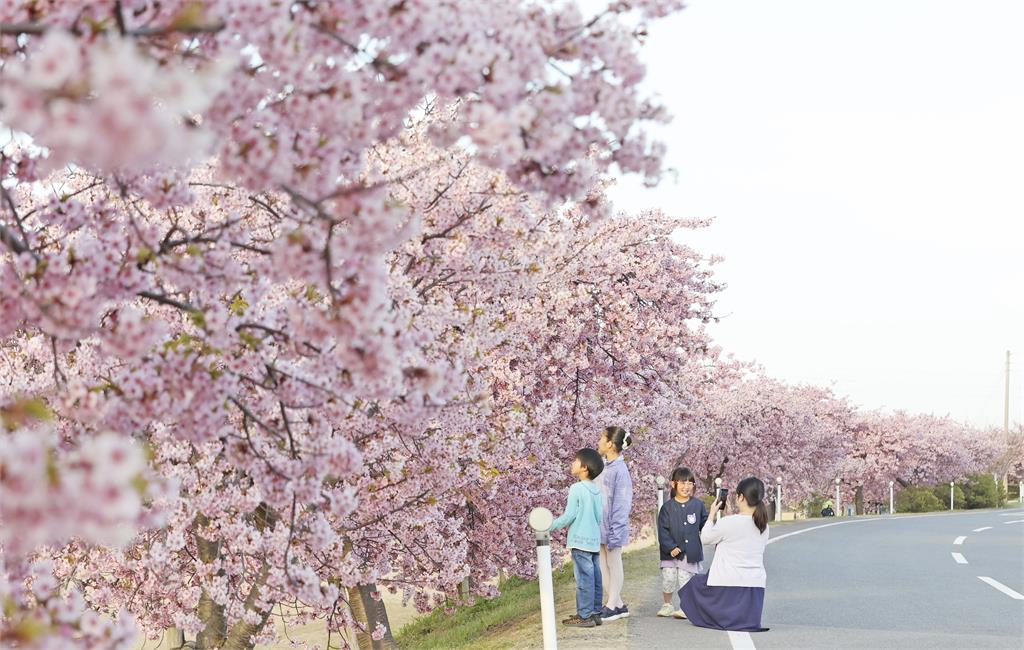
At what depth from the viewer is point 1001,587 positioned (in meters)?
13.9

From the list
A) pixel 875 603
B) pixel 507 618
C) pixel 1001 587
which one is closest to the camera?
pixel 875 603

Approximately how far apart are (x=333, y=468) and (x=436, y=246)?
13.1ft

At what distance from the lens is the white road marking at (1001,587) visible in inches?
511

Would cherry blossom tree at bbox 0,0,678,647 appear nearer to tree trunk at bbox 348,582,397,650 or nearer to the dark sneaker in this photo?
the dark sneaker

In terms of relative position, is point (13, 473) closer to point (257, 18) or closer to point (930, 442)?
point (257, 18)

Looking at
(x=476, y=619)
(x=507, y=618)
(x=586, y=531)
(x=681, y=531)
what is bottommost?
(x=476, y=619)

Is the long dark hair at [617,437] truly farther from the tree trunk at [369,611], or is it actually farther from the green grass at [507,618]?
the tree trunk at [369,611]

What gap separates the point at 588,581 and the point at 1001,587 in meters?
6.68

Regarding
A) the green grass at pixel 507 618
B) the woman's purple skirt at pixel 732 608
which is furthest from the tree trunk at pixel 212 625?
the woman's purple skirt at pixel 732 608

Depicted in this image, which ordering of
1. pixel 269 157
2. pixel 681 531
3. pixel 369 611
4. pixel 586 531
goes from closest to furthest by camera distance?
pixel 269 157, pixel 586 531, pixel 681 531, pixel 369 611

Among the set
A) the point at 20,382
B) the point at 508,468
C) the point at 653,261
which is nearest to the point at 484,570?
the point at 508,468

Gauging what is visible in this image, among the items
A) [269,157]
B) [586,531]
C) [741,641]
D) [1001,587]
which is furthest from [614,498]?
[269,157]

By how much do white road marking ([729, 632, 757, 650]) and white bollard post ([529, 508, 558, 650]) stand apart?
2.20 m

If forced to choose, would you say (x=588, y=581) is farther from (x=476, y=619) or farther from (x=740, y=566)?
(x=476, y=619)
